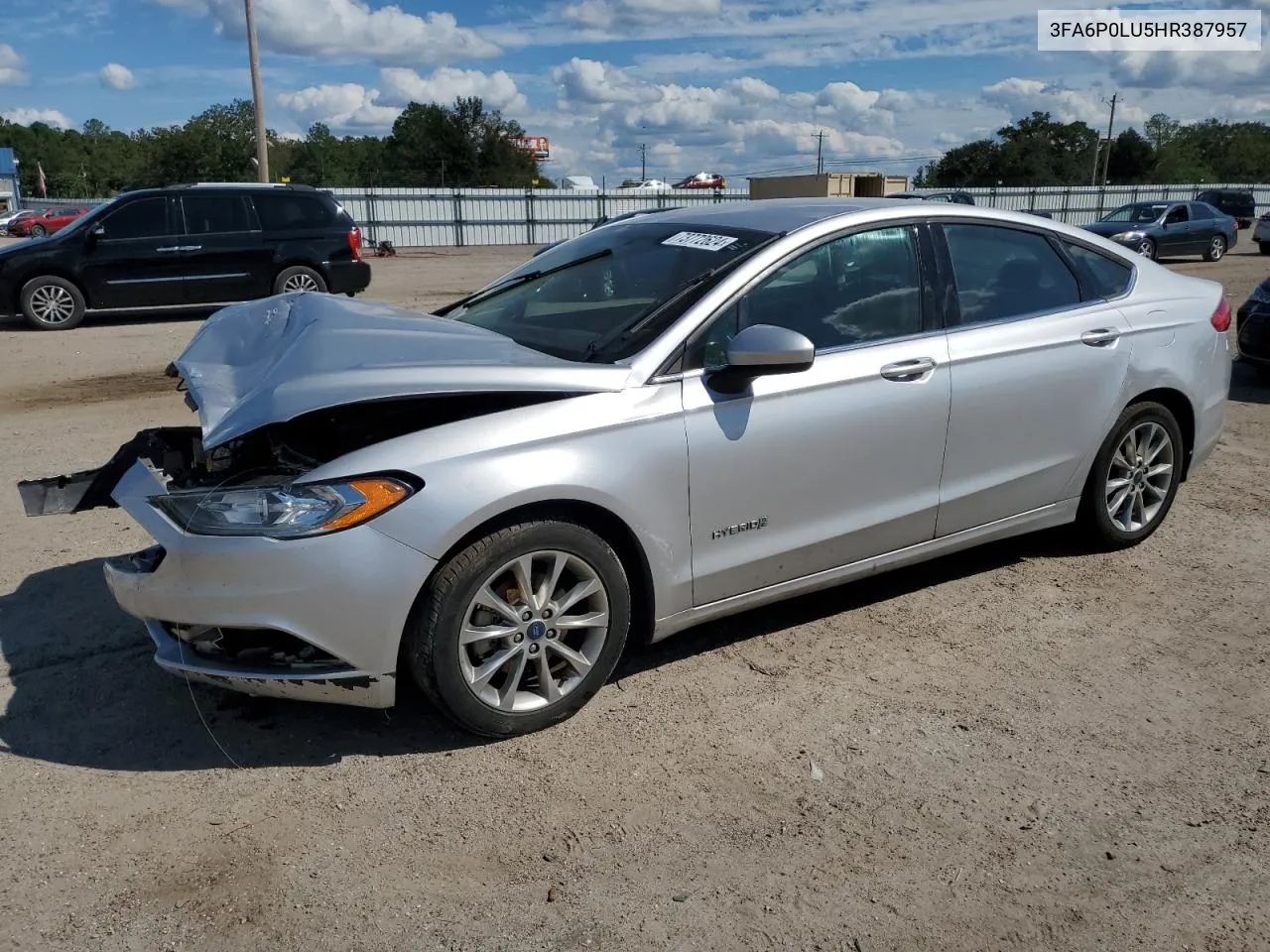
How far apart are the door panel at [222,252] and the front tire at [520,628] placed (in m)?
11.9

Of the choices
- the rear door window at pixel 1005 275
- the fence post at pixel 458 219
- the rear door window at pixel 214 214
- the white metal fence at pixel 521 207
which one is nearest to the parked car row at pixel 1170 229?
the white metal fence at pixel 521 207

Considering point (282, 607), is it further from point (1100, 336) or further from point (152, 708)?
point (1100, 336)

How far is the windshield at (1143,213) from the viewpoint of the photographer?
76.5 feet

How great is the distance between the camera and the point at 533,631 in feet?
10.8

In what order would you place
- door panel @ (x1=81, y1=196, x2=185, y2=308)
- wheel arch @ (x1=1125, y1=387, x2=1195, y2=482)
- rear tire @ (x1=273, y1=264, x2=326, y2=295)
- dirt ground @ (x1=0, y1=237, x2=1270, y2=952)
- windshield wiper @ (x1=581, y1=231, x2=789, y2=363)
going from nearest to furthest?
dirt ground @ (x1=0, y1=237, x2=1270, y2=952) → windshield wiper @ (x1=581, y1=231, x2=789, y2=363) → wheel arch @ (x1=1125, y1=387, x2=1195, y2=482) → door panel @ (x1=81, y1=196, x2=185, y2=308) → rear tire @ (x1=273, y1=264, x2=326, y2=295)

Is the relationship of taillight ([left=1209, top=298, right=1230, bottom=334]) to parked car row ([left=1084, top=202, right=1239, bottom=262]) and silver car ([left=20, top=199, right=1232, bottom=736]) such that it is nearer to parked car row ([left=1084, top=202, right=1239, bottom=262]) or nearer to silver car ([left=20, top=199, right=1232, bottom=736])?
silver car ([left=20, top=199, right=1232, bottom=736])

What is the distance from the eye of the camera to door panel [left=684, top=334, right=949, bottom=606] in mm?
3555

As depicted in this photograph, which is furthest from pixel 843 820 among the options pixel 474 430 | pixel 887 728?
pixel 474 430

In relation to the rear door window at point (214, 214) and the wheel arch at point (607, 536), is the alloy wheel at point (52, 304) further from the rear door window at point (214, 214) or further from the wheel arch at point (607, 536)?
the wheel arch at point (607, 536)

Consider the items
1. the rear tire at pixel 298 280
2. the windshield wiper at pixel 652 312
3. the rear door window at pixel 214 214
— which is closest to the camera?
the windshield wiper at pixel 652 312

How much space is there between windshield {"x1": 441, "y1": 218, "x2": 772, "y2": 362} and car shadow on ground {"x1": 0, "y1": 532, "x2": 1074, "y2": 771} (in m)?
1.29

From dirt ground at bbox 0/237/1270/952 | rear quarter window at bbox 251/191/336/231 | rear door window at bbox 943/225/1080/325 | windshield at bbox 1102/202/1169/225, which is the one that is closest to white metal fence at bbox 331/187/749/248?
windshield at bbox 1102/202/1169/225

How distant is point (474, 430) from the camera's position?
10.3 feet

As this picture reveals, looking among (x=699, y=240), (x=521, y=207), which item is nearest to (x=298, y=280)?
(x=699, y=240)
